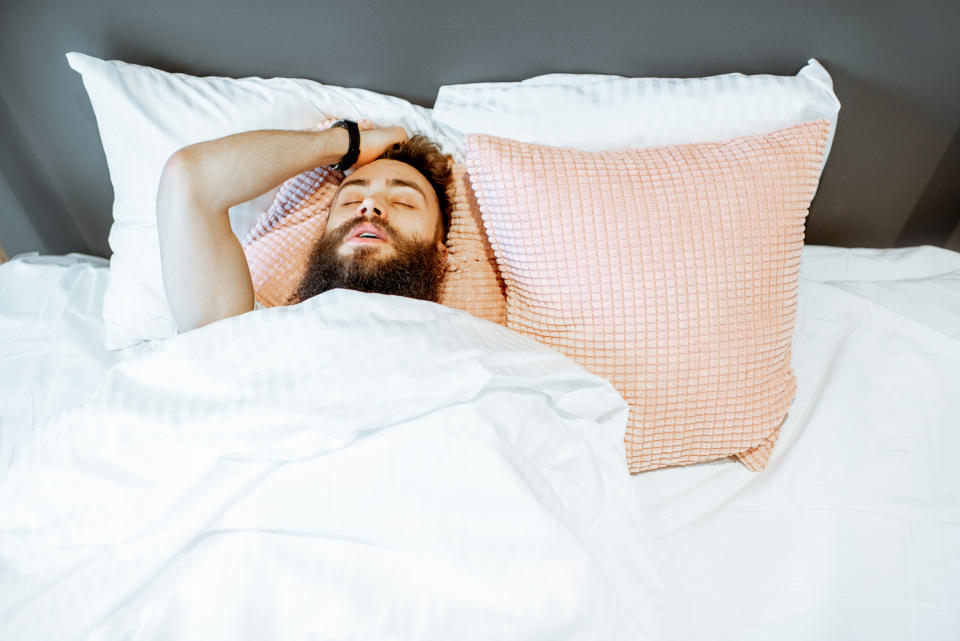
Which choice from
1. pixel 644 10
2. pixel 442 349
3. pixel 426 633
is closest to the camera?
pixel 426 633

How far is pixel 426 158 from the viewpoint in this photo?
3.73ft

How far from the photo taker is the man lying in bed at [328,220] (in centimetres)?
93

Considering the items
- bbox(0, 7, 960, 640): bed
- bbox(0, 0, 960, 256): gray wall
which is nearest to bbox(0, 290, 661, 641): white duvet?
bbox(0, 7, 960, 640): bed

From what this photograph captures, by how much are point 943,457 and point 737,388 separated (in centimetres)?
35

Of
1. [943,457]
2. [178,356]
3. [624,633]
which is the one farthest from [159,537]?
[943,457]

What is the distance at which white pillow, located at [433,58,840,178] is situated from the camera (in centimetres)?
102

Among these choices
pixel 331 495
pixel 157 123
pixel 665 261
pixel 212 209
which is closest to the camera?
pixel 331 495

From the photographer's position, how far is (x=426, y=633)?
60cm

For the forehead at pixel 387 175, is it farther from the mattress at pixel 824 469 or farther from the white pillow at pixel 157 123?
the mattress at pixel 824 469

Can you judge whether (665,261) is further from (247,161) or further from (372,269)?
(247,161)

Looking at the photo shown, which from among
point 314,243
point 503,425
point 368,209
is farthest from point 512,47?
point 503,425

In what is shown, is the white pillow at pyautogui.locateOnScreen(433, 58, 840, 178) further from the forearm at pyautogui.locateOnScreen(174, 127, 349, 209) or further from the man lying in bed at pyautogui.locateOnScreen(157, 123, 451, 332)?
the forearm at pyautogui.locateOnScreen(174, 127, 349, 209)

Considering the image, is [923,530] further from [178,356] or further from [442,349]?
[178,356]

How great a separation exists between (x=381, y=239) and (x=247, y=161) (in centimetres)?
26
